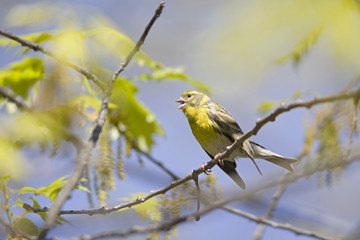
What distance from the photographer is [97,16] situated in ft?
13.0

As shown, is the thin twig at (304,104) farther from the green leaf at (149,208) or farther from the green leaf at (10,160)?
the green leaf at (10,160)

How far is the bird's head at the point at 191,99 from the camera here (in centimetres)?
531

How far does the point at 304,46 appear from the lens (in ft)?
9.57

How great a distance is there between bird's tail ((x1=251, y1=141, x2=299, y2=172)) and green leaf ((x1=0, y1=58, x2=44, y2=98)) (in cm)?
239

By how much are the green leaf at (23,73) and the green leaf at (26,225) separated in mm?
1687

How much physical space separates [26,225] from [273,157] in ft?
8.84

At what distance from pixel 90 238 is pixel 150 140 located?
9.49 ft

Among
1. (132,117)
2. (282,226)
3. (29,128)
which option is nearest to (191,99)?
(132,117)

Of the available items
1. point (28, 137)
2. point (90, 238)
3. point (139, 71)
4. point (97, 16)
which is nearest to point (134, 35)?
point (139, 71)

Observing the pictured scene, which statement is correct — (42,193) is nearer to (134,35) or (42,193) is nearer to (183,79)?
(183,79)

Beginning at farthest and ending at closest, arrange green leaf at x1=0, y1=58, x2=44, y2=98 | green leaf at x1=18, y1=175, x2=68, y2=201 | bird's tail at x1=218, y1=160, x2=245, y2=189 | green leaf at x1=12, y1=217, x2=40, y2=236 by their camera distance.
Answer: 1. bird's tail at x1=218, y1=160, x2=245, y2=189
2. green leaf at x1=0, y1=58, x2=44, y2=98
3. green leaf at x1=18, y1=175, x2=68, y2=201
4. green leaf at x1=12, y1=217, x2=40, y2=236

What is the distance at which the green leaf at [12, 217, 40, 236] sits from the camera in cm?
267

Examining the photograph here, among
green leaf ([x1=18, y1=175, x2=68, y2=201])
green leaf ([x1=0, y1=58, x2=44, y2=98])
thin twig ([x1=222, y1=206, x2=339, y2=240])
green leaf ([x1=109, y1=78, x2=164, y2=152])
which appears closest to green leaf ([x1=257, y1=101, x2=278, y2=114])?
green leaf ([x1=109, y1=78, x2=164, y2=152])

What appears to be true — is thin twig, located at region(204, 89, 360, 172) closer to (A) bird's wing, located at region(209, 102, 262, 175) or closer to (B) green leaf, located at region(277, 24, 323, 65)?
(B) green leaf, located at region(277, 24, 323, 65)
